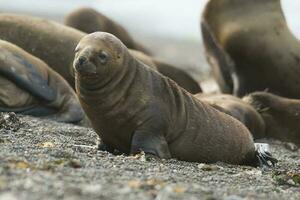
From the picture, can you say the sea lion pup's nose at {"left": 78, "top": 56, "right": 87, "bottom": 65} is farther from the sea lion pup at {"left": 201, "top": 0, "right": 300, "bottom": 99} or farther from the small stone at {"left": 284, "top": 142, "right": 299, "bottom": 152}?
the sea lion pup at {"left": 201, "top": 0, "right": 300, "bottom": 99}

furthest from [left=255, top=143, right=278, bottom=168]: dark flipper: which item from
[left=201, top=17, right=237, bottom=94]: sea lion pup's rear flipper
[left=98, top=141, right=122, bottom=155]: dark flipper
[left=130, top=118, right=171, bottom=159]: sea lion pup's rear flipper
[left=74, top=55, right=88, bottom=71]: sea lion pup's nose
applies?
[left=201, top=17, right=237, bottom=94]: sea lion pup's rear flipper

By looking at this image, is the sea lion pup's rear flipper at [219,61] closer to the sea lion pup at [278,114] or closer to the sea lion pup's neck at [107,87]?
the sea lion pup at [278,114]

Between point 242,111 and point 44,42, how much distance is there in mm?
2574

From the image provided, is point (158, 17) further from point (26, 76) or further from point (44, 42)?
point (26, 76)

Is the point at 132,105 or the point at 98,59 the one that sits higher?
the point at 98,59

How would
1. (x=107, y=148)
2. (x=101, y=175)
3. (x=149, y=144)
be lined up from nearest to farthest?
1. (x=101, y=175)
2. (x=149, y=144)
3. (x=107, y=148)

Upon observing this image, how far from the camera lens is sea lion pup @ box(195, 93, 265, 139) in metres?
9.45

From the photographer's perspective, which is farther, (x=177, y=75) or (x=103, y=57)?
(x=177, y=75)

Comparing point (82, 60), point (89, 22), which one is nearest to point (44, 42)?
point (89, 22)

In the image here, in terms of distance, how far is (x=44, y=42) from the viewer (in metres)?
10.1

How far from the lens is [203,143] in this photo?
689 centimetres

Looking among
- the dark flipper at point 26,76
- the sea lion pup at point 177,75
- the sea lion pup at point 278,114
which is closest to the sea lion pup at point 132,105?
the dark flipper at point 26,76

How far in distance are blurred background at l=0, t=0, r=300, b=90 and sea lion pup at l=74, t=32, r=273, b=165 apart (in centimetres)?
1419

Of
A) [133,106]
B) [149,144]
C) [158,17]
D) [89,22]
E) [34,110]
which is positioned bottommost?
[158,17]
